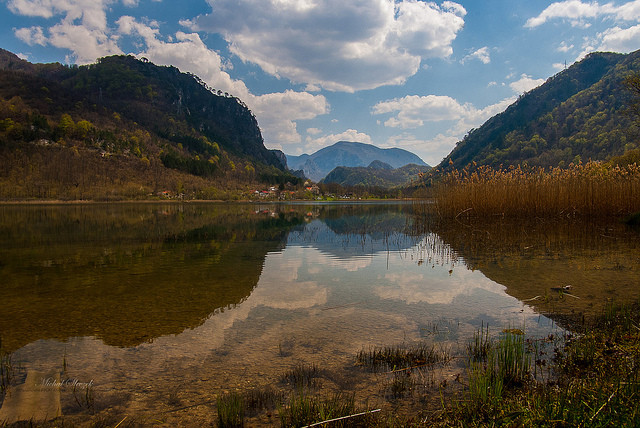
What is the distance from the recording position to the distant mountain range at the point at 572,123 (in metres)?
118

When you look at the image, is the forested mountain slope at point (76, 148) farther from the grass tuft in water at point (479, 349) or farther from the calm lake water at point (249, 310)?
the grass tuft in water at point (479, 349)

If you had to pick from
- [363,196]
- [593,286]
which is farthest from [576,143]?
[593,286]

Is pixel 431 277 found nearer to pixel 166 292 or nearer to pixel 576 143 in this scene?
pixel 166 292

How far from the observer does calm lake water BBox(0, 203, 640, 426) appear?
380 cm

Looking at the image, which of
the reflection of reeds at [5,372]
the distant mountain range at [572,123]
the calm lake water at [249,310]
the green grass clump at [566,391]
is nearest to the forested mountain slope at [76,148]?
the calm lake water at [249,310]

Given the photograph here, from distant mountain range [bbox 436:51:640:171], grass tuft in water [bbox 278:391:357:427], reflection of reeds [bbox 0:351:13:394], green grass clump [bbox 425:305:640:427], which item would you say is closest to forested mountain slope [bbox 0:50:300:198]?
reflection of reeds [bbox 0:351:13:394]

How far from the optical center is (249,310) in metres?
6.66

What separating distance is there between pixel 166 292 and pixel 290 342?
4.41 metres

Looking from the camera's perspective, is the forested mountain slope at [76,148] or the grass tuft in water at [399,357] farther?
the forested mountain slope at [76,148]

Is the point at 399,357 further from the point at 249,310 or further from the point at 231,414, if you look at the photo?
the point at 249,310

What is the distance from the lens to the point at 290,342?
5031 millimetres

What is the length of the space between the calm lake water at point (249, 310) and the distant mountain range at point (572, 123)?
103268 millimetres

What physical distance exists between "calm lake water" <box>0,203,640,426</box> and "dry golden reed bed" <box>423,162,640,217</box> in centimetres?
618

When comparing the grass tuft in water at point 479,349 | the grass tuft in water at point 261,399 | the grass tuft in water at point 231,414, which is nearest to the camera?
the grass tuft in water at point 231,414
